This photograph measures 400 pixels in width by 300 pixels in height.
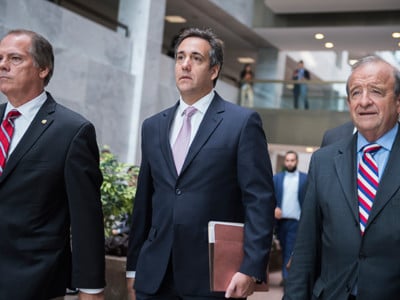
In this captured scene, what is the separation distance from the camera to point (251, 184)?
3.51 meters

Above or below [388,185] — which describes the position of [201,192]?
below

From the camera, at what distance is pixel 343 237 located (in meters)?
3.14

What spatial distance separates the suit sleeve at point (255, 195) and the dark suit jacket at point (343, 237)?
168mm

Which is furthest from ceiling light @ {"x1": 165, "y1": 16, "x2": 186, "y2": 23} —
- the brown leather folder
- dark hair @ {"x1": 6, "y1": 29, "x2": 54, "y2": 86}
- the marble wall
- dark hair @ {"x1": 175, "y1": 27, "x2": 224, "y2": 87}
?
the brown leather folder

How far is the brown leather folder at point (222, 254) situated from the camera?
338 centimetres

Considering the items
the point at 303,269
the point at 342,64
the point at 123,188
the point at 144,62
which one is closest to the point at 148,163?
the point at 303,269

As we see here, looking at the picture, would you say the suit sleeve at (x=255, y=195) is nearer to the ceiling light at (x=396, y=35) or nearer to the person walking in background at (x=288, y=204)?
the person walking in background at (x=288, y=204)

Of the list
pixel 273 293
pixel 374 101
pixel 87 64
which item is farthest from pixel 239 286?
pixel 87 64

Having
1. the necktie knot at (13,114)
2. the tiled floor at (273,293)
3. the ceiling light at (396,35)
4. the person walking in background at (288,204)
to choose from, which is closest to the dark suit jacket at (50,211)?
the necktie knot at (13,114)

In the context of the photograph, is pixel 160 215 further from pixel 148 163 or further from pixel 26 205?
pixel 26 205

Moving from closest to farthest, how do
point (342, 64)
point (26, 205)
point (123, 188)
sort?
point (26, 205)
point (123, 188)
point (342, 64)

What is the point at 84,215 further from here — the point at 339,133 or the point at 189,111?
the point at 339,133

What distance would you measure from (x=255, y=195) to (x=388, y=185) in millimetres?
700

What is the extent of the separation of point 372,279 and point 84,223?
140 centimetres
